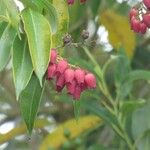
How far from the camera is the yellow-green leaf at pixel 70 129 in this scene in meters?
2.73

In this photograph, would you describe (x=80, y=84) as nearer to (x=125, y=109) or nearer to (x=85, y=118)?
(x=125, y=109)

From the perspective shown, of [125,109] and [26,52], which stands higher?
[26,52]

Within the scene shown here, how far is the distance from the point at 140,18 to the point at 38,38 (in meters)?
0.40

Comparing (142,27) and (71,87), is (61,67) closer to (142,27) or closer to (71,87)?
(71,87)

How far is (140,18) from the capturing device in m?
1.63

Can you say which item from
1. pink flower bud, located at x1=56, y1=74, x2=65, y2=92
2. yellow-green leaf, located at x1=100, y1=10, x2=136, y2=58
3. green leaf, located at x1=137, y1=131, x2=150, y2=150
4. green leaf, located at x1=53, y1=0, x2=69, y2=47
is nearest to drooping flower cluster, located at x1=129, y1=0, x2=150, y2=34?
green leaf, located at x1=53, y1=0, x2=69, y2=47

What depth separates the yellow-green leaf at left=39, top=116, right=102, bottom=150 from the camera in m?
2.73

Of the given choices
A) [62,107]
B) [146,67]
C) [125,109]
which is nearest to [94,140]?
[62,107]

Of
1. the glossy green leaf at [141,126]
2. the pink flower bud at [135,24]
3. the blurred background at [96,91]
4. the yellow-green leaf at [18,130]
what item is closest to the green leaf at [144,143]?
the glossy green leaf at [141,126]

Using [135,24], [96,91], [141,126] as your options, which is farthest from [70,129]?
[135,24]

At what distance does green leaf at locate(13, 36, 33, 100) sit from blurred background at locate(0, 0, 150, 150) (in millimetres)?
1377

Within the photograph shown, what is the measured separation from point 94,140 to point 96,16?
0.57 metres

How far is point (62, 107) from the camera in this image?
9.89 ft

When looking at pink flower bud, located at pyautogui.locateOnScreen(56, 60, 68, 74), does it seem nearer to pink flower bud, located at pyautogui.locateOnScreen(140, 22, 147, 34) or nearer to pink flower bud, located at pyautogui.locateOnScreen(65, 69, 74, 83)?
pink flower bud, located at pyautogui.locateOnScreen(65, 69, 74, 83)
